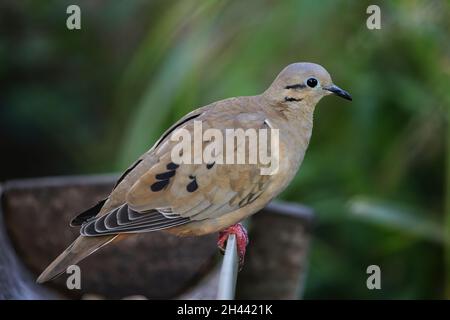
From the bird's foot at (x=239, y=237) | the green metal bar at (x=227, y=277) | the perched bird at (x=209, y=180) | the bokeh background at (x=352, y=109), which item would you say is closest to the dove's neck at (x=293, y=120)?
the perched bird at (x=209, y=180)

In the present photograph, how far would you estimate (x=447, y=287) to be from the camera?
9.82 ft

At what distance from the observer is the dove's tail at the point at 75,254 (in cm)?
173

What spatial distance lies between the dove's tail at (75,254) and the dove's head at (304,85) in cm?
48

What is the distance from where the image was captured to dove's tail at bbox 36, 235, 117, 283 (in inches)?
68.0

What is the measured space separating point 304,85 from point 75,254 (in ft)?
1.90

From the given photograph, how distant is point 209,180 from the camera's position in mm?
1873

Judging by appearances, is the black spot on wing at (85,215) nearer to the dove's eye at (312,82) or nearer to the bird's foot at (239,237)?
the bird's foot at (239,237)

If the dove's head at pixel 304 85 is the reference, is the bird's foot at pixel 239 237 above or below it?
below

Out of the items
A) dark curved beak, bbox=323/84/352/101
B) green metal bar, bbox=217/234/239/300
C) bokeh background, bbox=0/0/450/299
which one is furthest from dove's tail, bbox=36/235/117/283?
bokeh background, bbox=0/0/450/299

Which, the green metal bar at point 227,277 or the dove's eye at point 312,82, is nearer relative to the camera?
the green metal bar at point 227,277

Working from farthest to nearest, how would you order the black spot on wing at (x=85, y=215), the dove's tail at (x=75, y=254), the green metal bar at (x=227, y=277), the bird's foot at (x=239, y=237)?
1. the bird's foot at (x=239, y=237)
2. the black spot on wing at (x=85, y=215)
3. the dove's tail at (x=75, y=254)
4. the green metal bar at (x=227, y=277)
